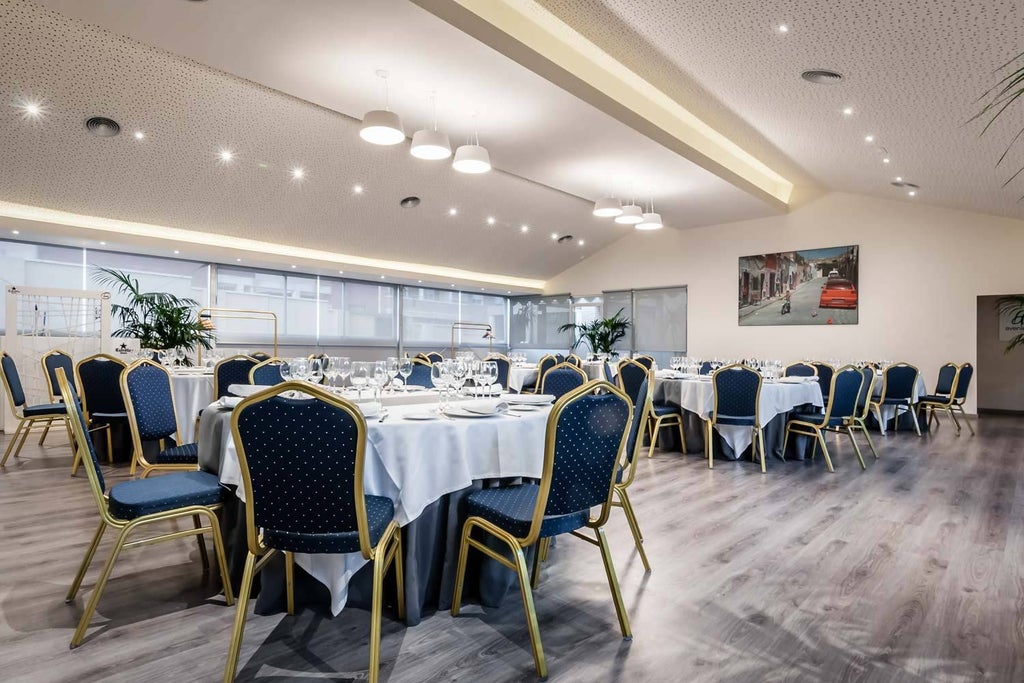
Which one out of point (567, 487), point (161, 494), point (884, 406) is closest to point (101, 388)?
point (161, 494)

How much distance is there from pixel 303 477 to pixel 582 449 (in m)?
0.94

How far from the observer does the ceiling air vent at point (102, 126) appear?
6418mm

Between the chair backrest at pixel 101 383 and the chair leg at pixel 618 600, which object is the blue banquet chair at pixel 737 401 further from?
the chair backrest at pixel 101 383

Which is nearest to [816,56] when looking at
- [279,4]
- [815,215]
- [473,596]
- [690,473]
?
[690,473]

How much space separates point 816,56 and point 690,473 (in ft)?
11.8

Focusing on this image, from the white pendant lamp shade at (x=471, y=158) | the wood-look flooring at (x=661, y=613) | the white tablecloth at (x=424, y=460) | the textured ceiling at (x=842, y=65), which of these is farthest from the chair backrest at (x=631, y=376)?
the white tablecloth at (x=424, y=460)

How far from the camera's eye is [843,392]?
564 centimetres

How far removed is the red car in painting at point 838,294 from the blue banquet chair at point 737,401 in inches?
251

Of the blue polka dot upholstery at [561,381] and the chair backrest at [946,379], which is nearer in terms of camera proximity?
the blue polka dot upholstery at [561,381]

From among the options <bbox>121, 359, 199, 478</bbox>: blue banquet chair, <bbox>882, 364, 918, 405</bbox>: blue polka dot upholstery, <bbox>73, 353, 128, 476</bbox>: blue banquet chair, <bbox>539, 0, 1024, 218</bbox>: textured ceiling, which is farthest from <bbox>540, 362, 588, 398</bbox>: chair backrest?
<bbox>882, 364, 918, 405</bbox>: blue polka dot upholstery

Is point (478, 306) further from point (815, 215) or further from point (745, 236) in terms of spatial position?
point (815, 215)

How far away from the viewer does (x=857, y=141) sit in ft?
22.6

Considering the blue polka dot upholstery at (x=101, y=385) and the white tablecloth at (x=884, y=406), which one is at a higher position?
the blue polka dot upholstery at (x=101, y=385)

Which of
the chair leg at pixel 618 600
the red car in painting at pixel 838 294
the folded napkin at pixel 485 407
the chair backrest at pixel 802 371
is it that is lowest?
the chair leg at pixel 618 600
